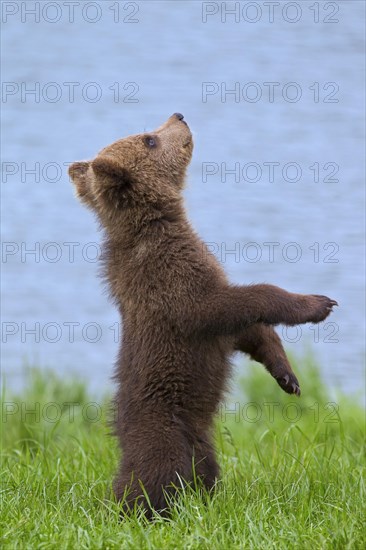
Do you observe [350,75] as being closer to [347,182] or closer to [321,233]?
[347,182]

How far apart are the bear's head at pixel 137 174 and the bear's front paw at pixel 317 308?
823 mm

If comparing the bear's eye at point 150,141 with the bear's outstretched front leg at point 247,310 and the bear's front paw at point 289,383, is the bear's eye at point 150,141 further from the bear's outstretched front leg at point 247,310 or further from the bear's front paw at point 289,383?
the bear's front paw at point 289,383

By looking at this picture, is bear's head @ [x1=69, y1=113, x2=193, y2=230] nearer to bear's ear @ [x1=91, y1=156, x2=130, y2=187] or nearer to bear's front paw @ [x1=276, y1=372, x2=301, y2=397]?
bear's ear @ [x1=91, y1=156, x2=130, y2=187]

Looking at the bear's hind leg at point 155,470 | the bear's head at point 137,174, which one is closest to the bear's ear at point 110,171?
the bear's head at point 137,174

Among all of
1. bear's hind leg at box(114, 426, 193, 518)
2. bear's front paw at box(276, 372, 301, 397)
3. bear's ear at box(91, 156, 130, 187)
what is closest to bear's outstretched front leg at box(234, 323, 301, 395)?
bear's front paw at box(276, 372, 301, 397)

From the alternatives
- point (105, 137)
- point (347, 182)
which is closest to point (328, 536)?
point (347, 182)

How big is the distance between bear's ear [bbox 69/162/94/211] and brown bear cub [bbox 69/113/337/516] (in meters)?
0.23

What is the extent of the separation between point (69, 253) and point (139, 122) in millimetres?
2546

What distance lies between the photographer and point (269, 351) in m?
5.60

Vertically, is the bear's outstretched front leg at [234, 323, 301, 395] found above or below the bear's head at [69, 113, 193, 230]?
below

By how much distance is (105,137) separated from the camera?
1419 centimetres

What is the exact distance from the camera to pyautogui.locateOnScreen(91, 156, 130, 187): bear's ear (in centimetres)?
536

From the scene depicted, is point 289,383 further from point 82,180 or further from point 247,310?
point 82,180

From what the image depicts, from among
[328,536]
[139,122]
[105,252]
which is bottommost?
[328,536]
